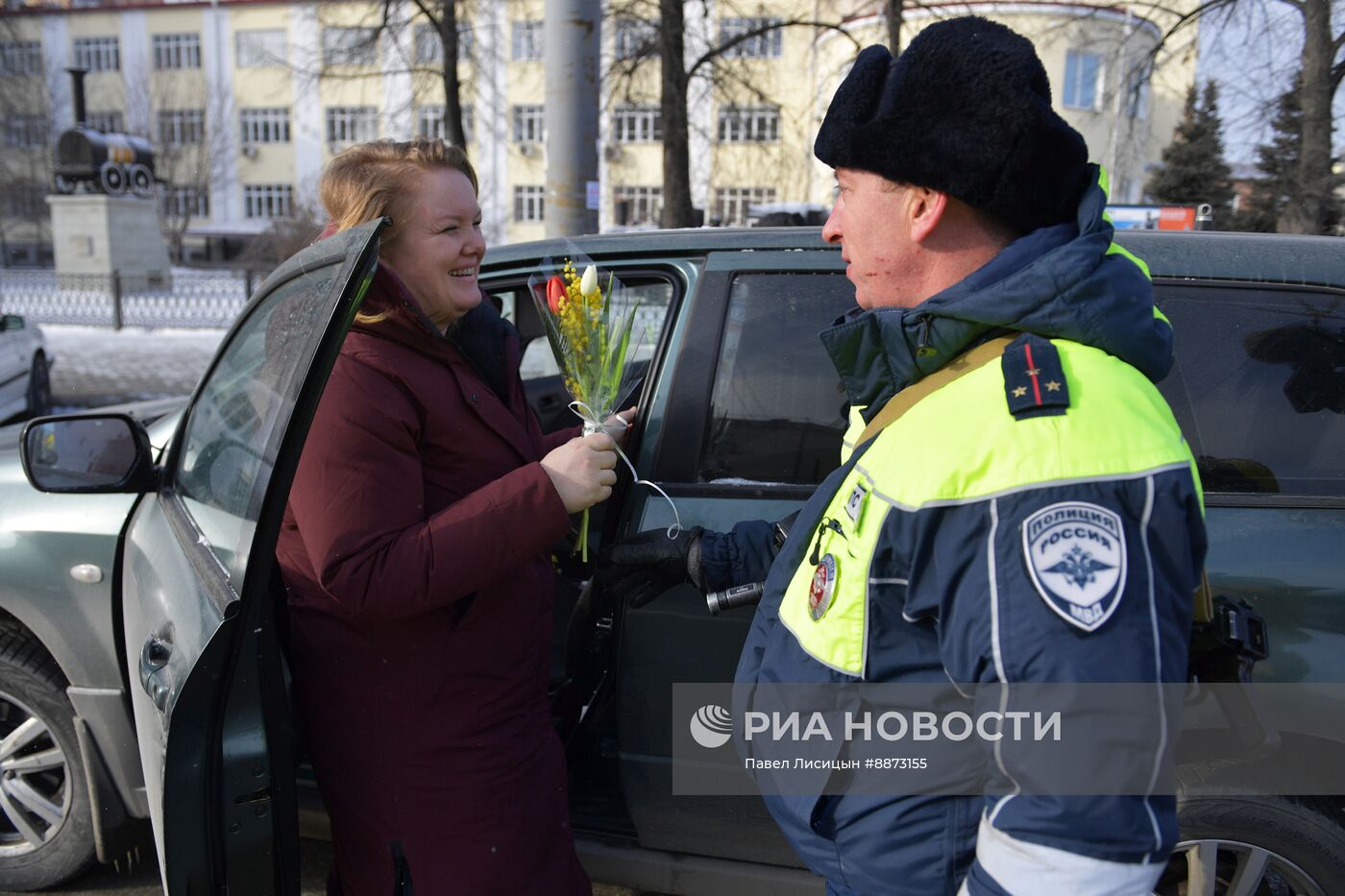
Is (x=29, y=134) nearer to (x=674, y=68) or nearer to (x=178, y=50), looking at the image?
(x=178, y=50)

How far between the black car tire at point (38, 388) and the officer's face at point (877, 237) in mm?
8407

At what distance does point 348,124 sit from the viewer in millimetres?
44562

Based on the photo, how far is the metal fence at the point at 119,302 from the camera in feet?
57.9

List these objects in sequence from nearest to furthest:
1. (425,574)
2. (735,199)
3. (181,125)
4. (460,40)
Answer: (425,574) → (460,40) → (735,199) → (181,125)

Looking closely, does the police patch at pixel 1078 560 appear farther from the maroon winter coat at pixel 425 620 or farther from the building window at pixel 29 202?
the building window at pixel 29 202

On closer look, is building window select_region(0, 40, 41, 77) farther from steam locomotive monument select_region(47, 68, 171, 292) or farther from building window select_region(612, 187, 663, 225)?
building window select_region(612, 187, 663, 225)

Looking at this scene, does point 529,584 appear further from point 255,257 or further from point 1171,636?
point 255,257

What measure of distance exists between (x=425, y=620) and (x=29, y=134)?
5286 cm

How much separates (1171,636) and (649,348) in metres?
1.59

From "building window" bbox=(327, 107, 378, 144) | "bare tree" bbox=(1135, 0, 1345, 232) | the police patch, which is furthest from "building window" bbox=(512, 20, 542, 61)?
the police patch

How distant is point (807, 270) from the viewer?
2.24 metres

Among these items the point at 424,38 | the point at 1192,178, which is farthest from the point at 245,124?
the point at 1192,178

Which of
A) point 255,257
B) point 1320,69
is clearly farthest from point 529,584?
point 255,257

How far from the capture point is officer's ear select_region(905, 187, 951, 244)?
1227 mm
